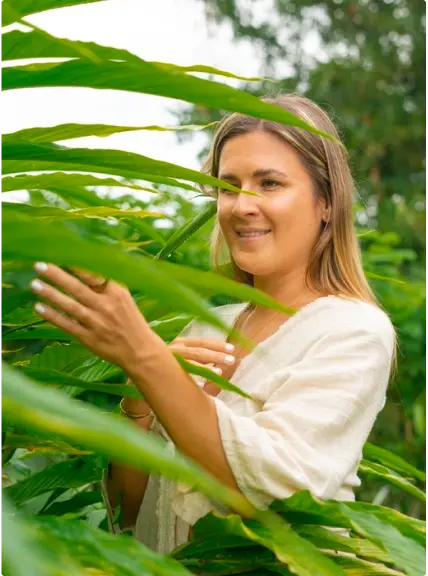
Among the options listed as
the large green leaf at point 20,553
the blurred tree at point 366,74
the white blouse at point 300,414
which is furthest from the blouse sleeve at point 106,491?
the blurred tree at point 366,74

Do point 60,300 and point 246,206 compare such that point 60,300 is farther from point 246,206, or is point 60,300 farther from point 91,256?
point 246,206

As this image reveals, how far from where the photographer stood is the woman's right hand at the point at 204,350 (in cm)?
110

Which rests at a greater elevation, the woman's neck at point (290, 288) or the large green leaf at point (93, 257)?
the large green leaf at point (93, 257)

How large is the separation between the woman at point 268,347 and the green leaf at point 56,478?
0.20ft

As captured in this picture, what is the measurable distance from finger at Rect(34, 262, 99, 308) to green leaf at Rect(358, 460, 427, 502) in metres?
0.66

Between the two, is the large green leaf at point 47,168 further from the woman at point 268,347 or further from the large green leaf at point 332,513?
the large green leaf at point 332,513

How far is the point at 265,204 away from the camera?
4.50 feet

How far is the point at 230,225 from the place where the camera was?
1.42 metres

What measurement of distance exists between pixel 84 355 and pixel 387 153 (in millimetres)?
14394

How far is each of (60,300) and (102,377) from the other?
37 centimetres

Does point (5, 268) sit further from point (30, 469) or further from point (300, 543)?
point (30, 469)

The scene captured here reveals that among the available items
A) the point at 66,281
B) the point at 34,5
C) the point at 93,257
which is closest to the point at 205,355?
the point at 66,281

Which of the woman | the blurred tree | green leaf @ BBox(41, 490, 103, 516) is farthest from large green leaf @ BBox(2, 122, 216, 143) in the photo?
the blurred tree

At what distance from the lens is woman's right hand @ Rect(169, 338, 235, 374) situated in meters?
1.10
